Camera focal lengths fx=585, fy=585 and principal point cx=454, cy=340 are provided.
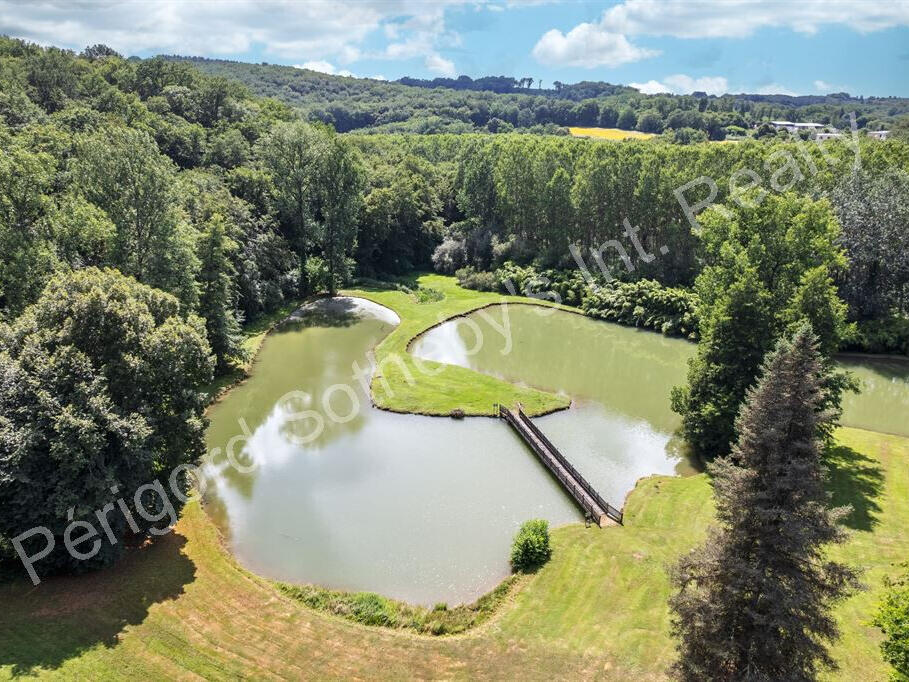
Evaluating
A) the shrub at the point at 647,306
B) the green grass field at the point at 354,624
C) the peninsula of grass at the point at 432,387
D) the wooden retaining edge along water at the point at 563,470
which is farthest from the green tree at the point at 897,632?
the shrub at the point at 647,306

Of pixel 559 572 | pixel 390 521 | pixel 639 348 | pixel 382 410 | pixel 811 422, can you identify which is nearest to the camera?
pixel 811 422

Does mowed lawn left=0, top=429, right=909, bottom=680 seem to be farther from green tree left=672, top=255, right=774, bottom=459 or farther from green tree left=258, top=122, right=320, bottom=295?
green tree left=258, top=122, right=320, bottom=295

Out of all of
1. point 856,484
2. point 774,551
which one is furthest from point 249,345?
point 774,551

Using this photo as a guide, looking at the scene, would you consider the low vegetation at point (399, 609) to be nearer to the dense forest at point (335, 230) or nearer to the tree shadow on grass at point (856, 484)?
the dense forest at point (335, 230)

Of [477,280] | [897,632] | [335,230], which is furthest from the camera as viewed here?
[477,280]

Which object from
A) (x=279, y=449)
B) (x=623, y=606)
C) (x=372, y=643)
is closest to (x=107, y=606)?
(x=372, y=643)

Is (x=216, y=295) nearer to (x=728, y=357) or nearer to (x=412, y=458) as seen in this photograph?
(x=412, y=458)

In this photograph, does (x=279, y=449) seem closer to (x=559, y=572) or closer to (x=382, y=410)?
(x=382, y=410)
